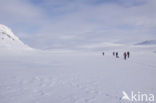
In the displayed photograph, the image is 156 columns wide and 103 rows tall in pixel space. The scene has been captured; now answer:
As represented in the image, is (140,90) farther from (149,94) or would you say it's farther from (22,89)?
(22,89)

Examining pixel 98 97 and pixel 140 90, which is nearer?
pixel 98 97

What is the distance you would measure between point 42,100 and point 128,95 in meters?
3.60

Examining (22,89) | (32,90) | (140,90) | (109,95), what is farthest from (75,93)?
(140,90)

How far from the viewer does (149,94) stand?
672cm

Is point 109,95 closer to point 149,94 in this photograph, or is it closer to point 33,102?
point 149,94

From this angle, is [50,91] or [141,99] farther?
[50,91]

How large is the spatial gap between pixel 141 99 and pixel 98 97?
5.62 feet

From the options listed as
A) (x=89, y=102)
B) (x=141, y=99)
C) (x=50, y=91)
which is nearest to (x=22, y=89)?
(x=50, y=91)

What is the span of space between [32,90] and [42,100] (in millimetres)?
1387

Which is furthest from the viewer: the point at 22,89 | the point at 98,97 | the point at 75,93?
the point at 22,89

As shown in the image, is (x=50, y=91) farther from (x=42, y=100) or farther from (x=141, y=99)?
(x=141, y=99)

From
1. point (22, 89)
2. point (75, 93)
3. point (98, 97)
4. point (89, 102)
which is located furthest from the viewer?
point (22, 89)

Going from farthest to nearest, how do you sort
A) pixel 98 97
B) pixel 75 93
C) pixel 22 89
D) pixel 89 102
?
pixel 22 89 → pixel 75 93 → pixel 98 97 → pixel 89 102

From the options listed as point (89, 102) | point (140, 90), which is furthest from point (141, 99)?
point (89, 102)
